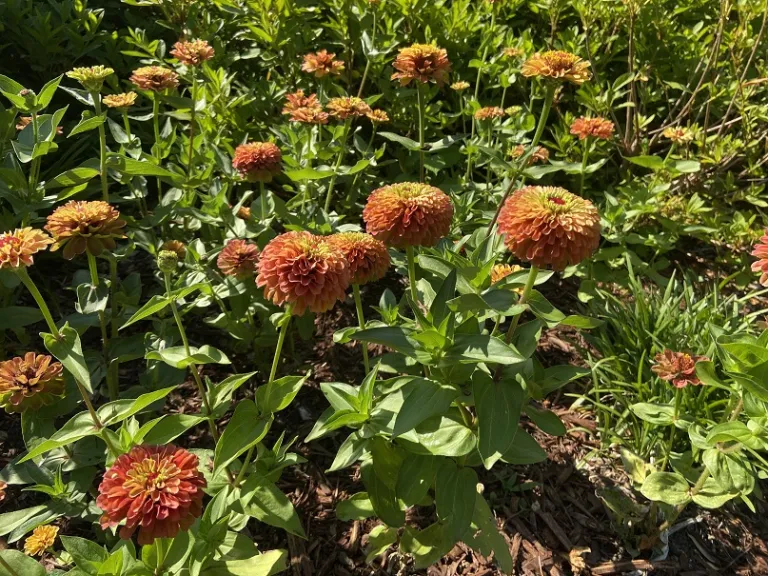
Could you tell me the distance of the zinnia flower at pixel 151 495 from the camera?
1207mm

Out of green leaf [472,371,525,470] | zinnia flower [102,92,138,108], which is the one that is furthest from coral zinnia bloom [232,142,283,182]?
green leaf [472,371,525,470]

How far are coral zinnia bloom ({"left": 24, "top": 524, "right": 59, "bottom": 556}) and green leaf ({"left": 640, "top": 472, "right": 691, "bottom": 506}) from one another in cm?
196

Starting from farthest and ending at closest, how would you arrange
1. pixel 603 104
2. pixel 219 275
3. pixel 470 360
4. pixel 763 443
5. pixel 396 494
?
1. pixel 603 104
2. pixel 219 275
3. pixel 396 494
4. pixel 763 443
5. pixel 470 360

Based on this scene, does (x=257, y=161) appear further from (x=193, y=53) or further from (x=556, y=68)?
(x=556, y=68)

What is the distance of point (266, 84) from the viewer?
11.4 ft

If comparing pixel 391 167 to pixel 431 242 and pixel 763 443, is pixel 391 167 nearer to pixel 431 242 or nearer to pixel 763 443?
pixel 431 242

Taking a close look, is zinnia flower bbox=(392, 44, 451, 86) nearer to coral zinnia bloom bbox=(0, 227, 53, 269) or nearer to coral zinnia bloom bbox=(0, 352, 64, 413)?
coral zinnia bloom bbox=(0, 227, 53, 269)

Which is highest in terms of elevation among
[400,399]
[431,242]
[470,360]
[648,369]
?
[431,242]

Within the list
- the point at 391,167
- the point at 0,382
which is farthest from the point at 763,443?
the point at 391,167

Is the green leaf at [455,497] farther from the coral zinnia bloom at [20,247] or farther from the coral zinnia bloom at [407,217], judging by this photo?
the coral zinnia bloom at [20,247]

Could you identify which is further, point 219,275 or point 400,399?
point 219,275

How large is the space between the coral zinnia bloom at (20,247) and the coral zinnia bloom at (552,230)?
1.27 meters

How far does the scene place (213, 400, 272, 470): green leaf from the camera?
60.4 inches

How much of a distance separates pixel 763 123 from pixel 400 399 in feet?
10.7
